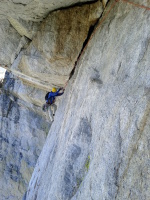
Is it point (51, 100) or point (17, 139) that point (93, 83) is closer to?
point (51, 100)

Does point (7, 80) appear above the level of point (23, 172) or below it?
above

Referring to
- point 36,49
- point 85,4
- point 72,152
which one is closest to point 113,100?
point 72,152

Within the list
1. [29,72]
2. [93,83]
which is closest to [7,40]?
[29,72]

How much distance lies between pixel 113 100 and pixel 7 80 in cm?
902

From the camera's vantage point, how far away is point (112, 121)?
3383mm

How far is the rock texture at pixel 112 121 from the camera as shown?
285cm

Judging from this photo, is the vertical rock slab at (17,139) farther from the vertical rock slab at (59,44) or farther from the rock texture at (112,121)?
the rock texture at (112,121)

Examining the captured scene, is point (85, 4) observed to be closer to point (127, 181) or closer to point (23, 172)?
point (127, 181)

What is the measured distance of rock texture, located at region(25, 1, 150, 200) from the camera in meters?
2.85

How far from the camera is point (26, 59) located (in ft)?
22.3

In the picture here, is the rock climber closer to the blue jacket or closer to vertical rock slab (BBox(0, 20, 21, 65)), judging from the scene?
the blue jacket

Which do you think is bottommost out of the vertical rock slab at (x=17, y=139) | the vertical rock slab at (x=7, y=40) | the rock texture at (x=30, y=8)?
the vertical rock slab at (x=17, y=139)

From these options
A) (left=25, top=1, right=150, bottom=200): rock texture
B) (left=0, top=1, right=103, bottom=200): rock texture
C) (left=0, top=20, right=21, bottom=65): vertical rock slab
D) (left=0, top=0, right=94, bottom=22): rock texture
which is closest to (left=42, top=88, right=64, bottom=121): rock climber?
(left=0, top=1, right=103, bottom=200): rock texture

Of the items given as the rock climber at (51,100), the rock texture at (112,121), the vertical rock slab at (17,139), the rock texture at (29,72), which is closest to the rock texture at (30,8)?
the rock texture at (29,72)
